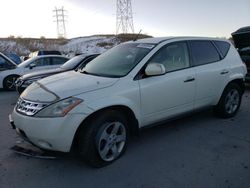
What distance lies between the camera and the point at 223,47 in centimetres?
505

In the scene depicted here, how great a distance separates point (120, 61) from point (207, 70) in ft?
5.45

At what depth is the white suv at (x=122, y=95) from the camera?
3.01 meters

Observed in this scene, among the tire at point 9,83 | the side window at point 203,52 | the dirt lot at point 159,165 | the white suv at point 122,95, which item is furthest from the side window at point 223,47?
the tire at point 9,83

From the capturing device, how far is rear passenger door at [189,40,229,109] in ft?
14.4

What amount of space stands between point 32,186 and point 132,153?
148 cm

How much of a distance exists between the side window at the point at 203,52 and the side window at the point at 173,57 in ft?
0.69

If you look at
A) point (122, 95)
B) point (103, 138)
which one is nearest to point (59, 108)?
point (103, 138)

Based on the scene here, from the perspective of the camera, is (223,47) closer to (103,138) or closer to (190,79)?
(190,79)

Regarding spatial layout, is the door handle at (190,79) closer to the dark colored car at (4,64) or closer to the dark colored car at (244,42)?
the dark colored car at (244,42)

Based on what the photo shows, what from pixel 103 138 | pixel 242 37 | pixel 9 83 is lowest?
pixel 103 138

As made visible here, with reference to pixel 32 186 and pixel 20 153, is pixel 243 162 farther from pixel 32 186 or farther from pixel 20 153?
pixel 20 153

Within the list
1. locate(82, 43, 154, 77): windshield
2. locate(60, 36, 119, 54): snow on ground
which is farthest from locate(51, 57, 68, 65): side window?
locate(60, 36, 119, 54): snow on ground

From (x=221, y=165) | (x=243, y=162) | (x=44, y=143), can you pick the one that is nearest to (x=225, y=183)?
(x=221, y=165)

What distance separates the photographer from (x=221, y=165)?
10.9 feet
